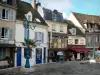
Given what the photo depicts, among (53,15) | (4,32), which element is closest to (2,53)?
(4,32)

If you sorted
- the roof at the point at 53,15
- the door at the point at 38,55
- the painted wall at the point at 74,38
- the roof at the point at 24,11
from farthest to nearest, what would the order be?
1. the painted wall at the point at 74,38
2. the roof at the point at 53,15
3. the door at the point at 38,55
4. the roof at the point at 24,11

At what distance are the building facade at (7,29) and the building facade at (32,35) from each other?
A: 1360 millimetres

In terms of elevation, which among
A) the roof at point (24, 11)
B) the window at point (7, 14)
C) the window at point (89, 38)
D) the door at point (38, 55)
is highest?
the roof at point (24, 11)

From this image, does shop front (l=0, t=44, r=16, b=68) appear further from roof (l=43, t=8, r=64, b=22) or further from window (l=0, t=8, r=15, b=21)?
roof (l=43, t=8, r=64, b=22)

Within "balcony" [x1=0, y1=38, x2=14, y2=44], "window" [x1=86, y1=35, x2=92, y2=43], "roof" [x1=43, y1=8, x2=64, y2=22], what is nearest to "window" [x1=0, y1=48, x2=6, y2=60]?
"balcony" [x1=0, y1=38, x2=14, y2=44]

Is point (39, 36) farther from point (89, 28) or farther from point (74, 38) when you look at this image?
point (89, 28)

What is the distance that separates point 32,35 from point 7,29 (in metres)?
6.57

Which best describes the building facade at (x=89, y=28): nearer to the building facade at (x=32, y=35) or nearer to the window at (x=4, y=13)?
the building facade at (x=32, y=35)

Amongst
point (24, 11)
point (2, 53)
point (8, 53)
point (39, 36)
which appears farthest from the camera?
point (39, 36)

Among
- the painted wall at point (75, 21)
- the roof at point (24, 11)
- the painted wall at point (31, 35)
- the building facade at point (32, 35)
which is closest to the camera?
the painted wall at point (31, 35)

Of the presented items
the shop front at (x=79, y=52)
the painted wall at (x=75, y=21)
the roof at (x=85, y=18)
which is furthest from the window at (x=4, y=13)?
the roof at (x=85, y=18)

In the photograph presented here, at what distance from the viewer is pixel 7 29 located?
105 feet

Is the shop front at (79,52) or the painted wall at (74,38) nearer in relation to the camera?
the shop front at (79,52)

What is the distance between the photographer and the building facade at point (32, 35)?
34375mm
